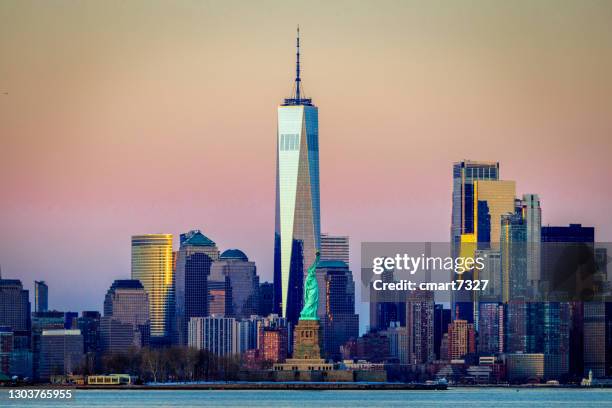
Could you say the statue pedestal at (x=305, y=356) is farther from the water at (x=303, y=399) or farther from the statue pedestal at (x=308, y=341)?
the water at (x=303, y=399)

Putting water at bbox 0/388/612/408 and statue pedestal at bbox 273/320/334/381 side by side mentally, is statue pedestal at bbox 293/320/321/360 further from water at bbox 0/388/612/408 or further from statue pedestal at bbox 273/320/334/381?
water at bbox 0/388/612/408

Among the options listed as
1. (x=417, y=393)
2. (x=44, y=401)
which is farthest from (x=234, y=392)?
(x=44, y=401)

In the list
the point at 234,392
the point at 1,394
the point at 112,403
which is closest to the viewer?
the point at 112,403

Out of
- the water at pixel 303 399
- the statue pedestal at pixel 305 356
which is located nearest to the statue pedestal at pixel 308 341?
the statue pedestal at pixel 305 356

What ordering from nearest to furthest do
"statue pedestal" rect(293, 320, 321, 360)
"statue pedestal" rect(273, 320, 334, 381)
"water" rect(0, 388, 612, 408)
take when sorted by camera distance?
"water" rect(0, 388, 612, 408) < "statue pedestal" rect(273, 320, 334, 381) < "statue pedestal" rect(293, 320, 321, 360)

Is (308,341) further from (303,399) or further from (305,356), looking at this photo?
(303,399)

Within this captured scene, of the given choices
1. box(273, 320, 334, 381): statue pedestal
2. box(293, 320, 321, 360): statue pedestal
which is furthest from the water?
box(293, 320, 321, 360): statue pedestal

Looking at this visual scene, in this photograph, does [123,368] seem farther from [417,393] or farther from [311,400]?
[311,400]
